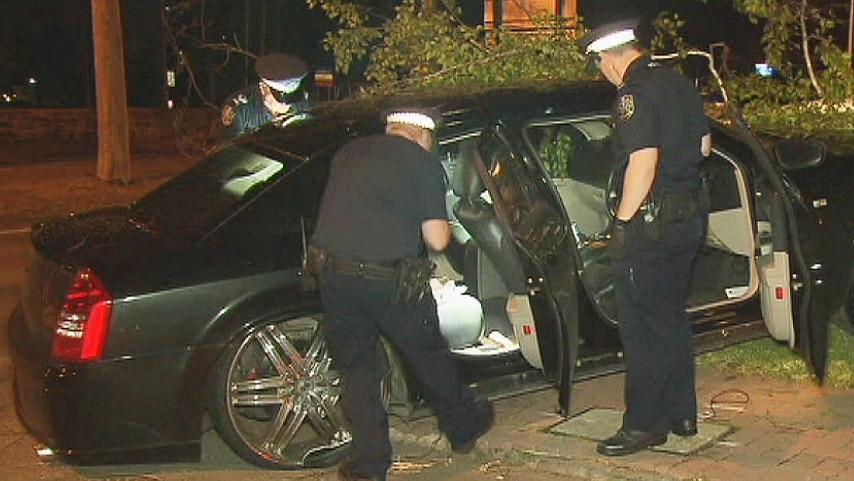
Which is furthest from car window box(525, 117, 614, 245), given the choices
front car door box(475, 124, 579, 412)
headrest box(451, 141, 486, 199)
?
front car door box(475, 124, 579, 412)

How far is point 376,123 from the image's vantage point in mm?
5379

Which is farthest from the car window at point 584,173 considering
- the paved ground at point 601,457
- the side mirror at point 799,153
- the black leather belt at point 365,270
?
the black leather belt at point 365,270

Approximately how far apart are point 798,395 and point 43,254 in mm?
3543

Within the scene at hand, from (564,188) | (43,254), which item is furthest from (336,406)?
(564,188)

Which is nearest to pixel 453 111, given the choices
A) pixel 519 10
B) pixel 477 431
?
pixel 477 431

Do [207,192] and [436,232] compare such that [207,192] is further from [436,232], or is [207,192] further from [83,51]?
[83,51]

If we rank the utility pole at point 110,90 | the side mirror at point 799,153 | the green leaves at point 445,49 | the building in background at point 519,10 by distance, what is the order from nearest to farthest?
the side mirror at point 799,153
the green leaves at point 445,49
the building in background at point 519,10
the utility pole at point 110,90

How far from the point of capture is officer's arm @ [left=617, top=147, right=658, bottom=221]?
470 cm

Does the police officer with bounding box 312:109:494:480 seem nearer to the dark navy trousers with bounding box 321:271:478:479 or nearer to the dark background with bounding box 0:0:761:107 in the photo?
the dark navy trousers with bounding box 321:271:478:479

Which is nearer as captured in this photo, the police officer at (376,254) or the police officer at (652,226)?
the police officer at (376,254)

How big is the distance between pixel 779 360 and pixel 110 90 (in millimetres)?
14027

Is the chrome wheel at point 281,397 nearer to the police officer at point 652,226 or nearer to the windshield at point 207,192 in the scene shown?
the windshield at point 207,192

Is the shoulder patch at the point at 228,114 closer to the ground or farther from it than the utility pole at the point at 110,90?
farther from it

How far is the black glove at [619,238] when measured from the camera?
191 inches
